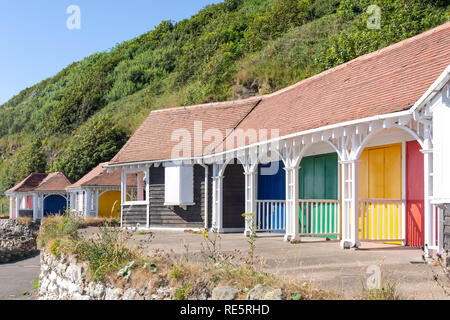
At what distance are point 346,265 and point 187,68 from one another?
4276cm

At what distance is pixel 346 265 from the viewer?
27.6 feet

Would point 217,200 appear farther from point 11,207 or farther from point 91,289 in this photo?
point 11,207

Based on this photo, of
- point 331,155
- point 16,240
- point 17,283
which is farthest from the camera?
point 16,240

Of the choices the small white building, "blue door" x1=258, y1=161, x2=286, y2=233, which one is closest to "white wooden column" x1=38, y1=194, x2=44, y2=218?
the small white building

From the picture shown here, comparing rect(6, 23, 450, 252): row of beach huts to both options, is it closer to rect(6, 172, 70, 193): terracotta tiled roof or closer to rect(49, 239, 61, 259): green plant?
rect(49, 239, 61, 259): green plant

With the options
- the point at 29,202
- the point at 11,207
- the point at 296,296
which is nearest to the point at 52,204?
the point at 29,202

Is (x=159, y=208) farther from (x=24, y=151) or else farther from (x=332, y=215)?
(x=24, y=151)

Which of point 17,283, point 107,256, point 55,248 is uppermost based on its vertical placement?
point 107,256

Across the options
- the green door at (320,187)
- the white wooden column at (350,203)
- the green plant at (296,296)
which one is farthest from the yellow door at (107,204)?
the green plant at (296,296)

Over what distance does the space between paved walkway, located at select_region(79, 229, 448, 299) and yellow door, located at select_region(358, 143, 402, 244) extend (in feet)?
1.50

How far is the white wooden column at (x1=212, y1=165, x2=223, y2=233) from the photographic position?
17.2 metres

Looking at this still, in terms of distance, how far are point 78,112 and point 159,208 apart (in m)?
40.1

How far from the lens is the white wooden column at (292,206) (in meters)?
12.8
